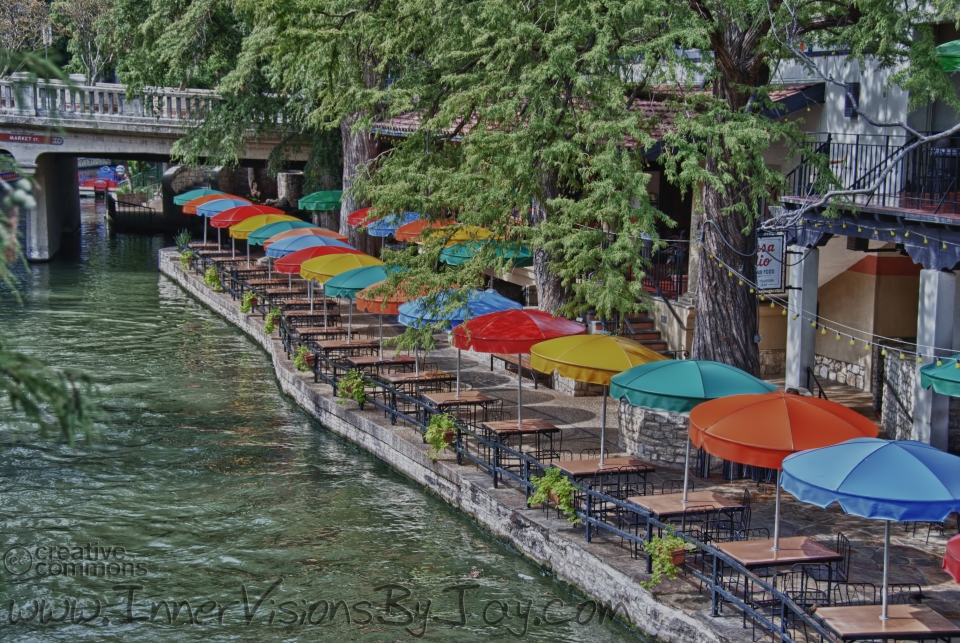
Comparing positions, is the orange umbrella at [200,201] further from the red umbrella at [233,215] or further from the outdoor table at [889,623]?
the outdoor table at [889,623]

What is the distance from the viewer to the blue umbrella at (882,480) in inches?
408

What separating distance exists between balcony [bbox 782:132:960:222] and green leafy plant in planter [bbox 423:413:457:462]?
20.5 feet

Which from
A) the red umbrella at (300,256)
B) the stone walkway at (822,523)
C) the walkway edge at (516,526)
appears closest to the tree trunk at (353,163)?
the red umbrella at (300,256)

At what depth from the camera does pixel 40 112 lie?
39.4m

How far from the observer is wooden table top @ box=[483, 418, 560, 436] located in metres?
17.6

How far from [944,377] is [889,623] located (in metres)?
4.91

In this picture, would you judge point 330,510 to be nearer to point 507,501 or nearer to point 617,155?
point 507,501

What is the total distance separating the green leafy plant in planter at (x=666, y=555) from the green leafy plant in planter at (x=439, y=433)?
5.37 metres

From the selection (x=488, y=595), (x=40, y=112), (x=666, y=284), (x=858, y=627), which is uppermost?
(x=40, y=112)

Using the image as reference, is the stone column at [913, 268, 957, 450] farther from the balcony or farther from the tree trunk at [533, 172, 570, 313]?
the tree trunk at [533, 172, 570, 313]

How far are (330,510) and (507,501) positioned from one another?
3061mm

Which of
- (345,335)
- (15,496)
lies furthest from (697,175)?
(345,335)

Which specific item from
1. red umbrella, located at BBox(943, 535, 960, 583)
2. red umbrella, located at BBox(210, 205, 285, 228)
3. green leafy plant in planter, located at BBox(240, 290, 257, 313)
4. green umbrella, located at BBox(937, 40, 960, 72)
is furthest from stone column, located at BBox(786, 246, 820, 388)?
red umbrella, located at BBox(210, 205, 285, 228)

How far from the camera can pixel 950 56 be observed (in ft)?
53.6
